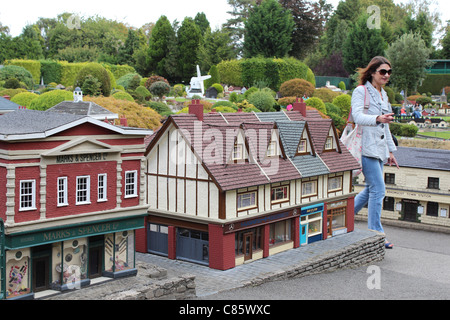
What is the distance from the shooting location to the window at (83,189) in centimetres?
2083

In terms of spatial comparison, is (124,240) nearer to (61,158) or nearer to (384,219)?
(61,158)

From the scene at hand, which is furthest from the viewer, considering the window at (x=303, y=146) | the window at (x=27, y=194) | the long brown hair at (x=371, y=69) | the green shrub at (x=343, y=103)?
the green shrub at (x=343, y=103)

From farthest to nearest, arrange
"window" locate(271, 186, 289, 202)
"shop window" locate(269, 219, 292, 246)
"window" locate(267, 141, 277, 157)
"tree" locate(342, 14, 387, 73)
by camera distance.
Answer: "tree" locate(342, 14, 387, 73)
"shop window" locate(269, 219, 292, 246)
"window" locate(267, 141, 277, 157)
"window" locate(271, 186, 289, 202)

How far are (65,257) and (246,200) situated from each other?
30.3 feet

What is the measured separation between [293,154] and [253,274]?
24.2ft

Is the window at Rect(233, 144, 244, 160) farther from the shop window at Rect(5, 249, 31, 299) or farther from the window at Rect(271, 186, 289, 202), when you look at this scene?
the shop window at Rect(5, 249, 31, 299)

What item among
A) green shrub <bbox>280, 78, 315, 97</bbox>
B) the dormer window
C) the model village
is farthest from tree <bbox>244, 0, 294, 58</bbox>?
the dormer window

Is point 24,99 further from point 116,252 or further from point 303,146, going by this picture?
point 116,252

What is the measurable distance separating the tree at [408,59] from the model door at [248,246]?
61360 mm

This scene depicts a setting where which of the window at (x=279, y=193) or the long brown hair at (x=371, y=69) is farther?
the window at (x=279, y=193)

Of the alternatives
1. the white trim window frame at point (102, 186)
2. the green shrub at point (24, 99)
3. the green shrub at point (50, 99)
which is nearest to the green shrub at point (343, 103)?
the green shrub at point (50, 99)

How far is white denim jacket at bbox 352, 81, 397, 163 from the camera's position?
25.6 metres

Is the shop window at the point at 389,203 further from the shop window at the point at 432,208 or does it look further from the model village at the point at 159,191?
the model village at the point at 159,191

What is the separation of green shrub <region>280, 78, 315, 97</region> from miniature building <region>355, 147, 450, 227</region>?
971 inches
